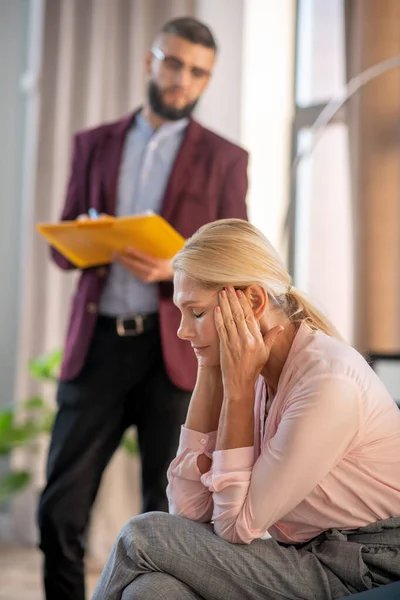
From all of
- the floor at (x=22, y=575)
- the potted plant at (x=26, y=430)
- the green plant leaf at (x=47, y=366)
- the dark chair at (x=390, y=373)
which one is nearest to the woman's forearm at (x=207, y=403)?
the dark chair at (x=390, y=373)

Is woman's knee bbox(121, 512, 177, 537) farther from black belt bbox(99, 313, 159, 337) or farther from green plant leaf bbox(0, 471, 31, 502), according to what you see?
green plant leaf bbox(0, 471, 31, 502)


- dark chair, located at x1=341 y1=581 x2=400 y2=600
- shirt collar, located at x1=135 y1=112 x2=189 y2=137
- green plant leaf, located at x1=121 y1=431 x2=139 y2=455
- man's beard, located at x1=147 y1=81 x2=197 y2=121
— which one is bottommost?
green plant leaf, located at x1=121 y1=431 x2=139 y2=455

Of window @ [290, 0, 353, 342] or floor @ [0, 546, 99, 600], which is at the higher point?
window @ [290, 0, 353, 342]

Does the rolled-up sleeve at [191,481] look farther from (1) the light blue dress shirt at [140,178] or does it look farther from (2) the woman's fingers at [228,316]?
(1) the light blue dress shirt at [140,178]

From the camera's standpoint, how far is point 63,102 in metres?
3.73

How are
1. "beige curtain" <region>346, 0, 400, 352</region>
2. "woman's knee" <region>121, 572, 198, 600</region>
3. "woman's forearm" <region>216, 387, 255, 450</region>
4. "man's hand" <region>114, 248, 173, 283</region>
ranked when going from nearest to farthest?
1. "woman's knee" <region>121, 572, 198, 600</region>
2. "woman's forearm" <region>216, 387, 255, 450</region>
3. "man's hand" <region>114, 248, 173, 283</region>
4. "beige curtain" <region>346, 0, 400, 352</region>

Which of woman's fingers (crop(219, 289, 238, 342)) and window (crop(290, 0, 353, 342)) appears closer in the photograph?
woman's fingers (crop(219, 289, 238, 342))

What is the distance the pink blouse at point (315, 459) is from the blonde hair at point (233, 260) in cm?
12

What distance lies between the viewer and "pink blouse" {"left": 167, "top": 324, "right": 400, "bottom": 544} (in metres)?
1.39

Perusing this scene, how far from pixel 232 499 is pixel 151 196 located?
109 cm

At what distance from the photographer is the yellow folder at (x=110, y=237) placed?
1997 millimetres

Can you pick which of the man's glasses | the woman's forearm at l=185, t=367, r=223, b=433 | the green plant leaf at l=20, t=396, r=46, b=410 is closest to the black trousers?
the woman's forearm at l=185, t=367, r=223, b=433

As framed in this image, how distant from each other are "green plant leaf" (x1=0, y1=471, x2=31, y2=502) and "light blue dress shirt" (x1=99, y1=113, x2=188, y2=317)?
1397 millimetres

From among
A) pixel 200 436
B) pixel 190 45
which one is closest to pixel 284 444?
pixel 200 436
